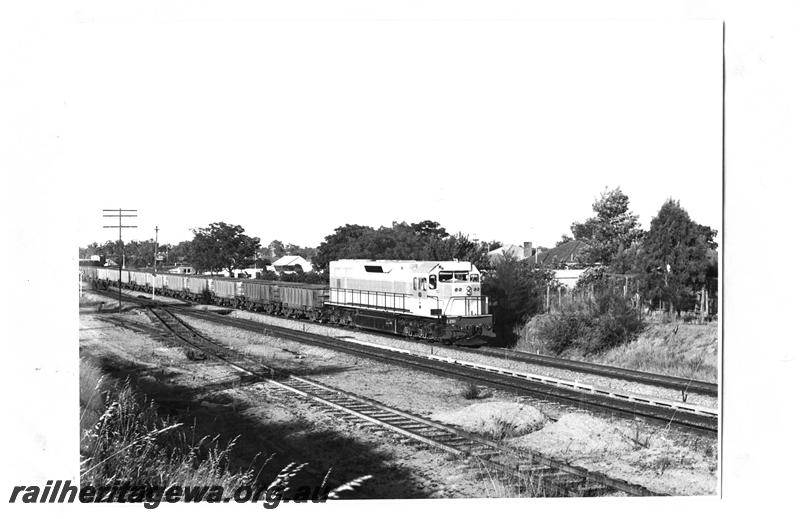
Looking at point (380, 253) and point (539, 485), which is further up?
point (380, 253)

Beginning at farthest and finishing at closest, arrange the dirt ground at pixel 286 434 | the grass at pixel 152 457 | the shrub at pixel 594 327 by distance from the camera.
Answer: the shrub at pixel 594 327 → the dirt ground at pixel 286 434 → the grass at pixel 152 457

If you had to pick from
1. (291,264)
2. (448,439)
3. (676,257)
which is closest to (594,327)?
(676,257)

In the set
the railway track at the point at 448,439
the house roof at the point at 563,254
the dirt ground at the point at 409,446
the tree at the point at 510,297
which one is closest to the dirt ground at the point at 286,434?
the dirt ground at the point at 409,446

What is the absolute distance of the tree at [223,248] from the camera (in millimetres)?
29375

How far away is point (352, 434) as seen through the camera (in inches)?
384

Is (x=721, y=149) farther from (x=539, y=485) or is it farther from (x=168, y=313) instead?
(x=168, y=313)

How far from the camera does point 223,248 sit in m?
32.5

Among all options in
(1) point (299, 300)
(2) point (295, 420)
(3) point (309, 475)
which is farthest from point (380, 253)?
(3) point (309, 475)

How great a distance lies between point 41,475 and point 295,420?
12.3ft

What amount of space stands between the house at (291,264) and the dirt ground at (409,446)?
83.9 feet

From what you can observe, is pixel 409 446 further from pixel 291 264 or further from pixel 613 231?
pixel 291 264

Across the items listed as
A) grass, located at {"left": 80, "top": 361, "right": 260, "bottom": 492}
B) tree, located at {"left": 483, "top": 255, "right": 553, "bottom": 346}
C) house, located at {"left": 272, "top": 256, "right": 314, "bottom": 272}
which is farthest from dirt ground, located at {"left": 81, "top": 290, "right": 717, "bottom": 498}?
house, located at {"left": 272, "top": 256, "right": 314, "bottom": 272}

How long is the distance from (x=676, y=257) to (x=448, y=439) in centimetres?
1276

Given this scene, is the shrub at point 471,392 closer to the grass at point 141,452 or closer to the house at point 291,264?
the grass at point 141,452
